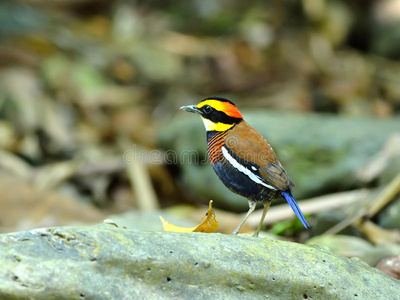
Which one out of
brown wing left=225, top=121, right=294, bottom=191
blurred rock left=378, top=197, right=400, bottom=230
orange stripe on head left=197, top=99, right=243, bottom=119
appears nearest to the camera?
brown wing left=225, top=121, right=294, bottom=191

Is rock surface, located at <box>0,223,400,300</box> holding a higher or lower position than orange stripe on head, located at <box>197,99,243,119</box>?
lower

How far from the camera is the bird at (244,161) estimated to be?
4016 millimetres

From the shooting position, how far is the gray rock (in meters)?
7.67

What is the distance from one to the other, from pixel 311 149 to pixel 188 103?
12.8 ft

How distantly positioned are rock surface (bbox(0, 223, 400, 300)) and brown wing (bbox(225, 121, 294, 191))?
0.59 m

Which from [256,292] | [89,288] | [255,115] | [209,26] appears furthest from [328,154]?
[209,26]

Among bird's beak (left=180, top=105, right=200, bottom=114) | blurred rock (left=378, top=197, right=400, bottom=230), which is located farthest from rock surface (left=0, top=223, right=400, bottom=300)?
blurred rock (left=378, top=197, right=400, bottom=230)

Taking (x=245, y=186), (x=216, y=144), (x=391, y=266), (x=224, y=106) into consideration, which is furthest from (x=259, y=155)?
(x=391, y=266)

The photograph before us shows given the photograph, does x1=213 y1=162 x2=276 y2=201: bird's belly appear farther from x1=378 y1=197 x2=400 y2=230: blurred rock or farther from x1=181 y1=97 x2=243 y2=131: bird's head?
x1=378 y1=197 x2=400 y2=230: blurred rock

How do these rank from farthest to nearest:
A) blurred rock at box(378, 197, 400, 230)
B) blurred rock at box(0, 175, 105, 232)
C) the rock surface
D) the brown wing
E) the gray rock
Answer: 1. the gray rock
2. blurred rock at box(0, 175, 105, 232)
3. blurred rock at box(378, 197, 400, 230)
4. the brown wing
5. the rock surface

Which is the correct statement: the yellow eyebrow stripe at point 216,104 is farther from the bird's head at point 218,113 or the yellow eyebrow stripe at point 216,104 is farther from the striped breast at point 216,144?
the striped breast at point 216,144

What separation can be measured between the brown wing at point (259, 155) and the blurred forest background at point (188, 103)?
127 cm

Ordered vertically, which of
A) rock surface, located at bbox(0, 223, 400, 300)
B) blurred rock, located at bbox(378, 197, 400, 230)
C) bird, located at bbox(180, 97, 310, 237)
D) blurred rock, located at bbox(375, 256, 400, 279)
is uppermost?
bird, located at bbox(180, 97, 310, 237)

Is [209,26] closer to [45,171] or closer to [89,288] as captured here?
[45,171]
